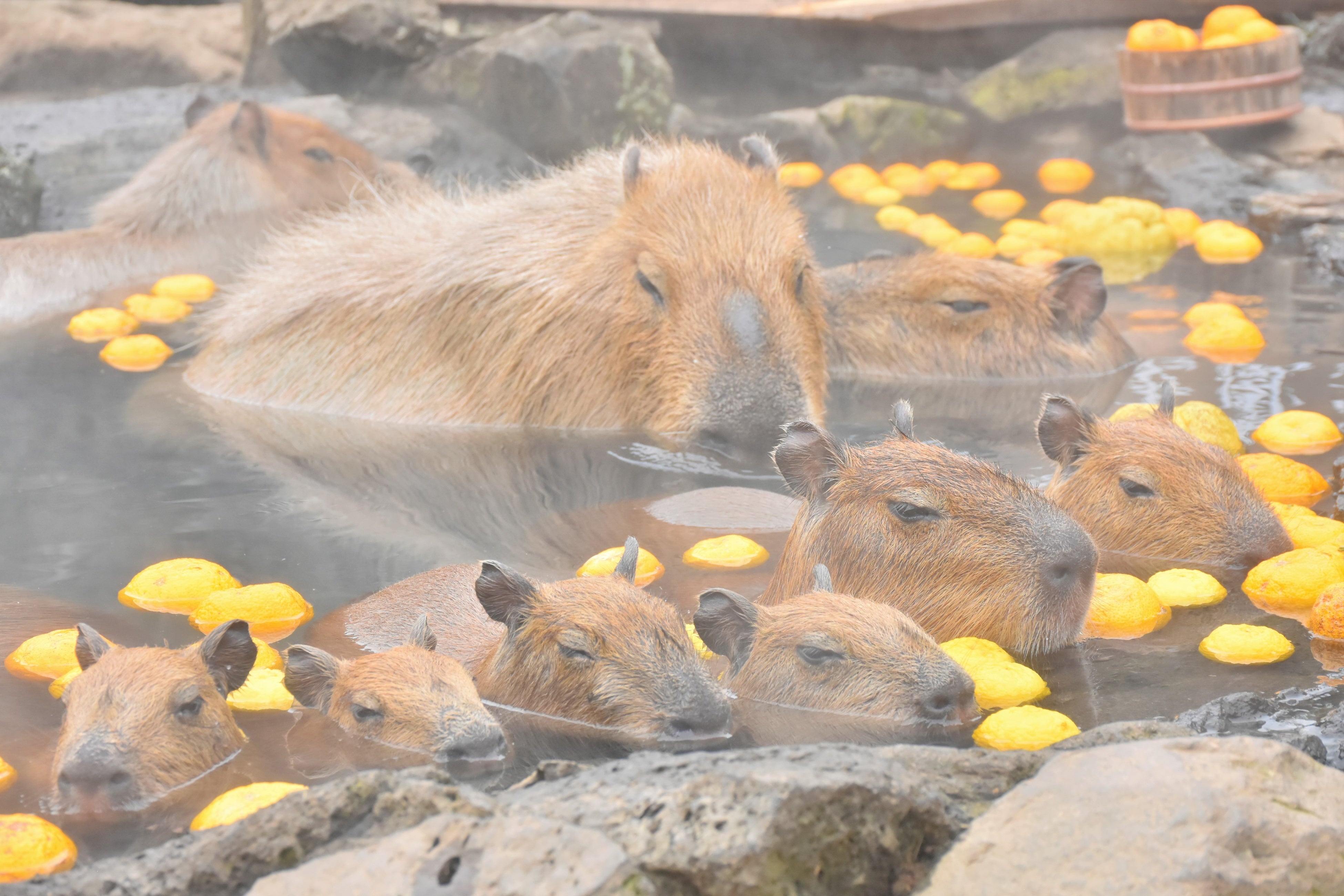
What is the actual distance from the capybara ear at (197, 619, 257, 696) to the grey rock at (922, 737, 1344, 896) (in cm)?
179

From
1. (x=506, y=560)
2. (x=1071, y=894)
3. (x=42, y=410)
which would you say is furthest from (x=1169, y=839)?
(x=42, y=410)

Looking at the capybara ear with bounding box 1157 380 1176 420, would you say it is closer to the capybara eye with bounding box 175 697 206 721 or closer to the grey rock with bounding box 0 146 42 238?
the capybara eye with bounding box 175 697 206 721

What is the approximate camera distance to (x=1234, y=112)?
391 inches

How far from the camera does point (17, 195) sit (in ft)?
30.9

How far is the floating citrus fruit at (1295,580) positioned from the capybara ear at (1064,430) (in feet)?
2.35

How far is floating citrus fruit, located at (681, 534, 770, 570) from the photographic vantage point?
191 inches

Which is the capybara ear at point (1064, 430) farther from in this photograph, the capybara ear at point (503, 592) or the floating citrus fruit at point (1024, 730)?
the capybara ear at point (503, 592)

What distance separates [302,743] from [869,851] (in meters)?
1.59

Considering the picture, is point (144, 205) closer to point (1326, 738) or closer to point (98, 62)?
point (98, 62)

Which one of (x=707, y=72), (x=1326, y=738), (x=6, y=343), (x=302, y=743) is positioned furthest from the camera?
(x=707, y=72)

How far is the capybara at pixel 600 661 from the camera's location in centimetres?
348

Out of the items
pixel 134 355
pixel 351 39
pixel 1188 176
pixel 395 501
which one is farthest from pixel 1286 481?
pixel 351 39

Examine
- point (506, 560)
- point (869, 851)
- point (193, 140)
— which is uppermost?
point (193, 140)

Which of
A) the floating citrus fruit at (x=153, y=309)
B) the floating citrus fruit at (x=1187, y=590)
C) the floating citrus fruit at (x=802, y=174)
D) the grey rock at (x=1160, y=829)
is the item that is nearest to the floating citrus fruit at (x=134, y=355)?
the floating citrus fruit at (x=153, y=309)
